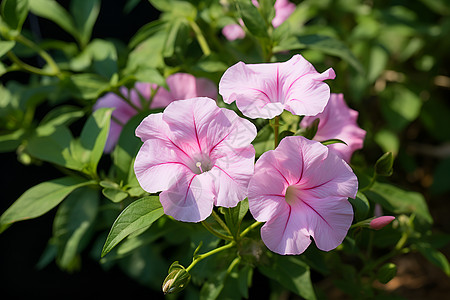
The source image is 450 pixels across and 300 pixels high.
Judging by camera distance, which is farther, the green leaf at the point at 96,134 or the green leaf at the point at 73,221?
the green leaf at the point at 73,221

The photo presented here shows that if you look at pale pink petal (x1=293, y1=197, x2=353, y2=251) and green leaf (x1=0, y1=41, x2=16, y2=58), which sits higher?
green leaf (x1=0, y1=41, x2=16, y2=58)

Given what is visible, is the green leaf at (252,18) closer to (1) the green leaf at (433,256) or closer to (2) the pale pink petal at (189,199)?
(2) the pale pink petal at (189,199)

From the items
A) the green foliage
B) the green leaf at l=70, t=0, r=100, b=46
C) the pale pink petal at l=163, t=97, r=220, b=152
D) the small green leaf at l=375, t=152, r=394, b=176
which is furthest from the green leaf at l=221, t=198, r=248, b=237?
the green leaf at l=70, t=0, r=100, b=46

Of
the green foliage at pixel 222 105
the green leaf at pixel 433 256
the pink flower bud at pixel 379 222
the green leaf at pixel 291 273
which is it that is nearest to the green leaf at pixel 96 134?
the green foliage at pixel 222 105

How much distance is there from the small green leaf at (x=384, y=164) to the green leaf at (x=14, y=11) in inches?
28.0

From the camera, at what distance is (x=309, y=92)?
0.66 metres

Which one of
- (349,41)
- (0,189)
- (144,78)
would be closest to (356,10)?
(349,41)

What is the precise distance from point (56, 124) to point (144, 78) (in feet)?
0.88

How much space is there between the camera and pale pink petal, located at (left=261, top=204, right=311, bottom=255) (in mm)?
640

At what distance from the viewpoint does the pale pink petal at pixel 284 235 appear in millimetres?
640

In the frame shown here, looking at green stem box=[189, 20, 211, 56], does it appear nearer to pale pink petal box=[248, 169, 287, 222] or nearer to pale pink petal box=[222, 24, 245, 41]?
pale pink petal box=[222, 24, 245, 41]

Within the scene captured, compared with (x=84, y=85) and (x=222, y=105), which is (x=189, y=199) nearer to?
(x=222, y=105)

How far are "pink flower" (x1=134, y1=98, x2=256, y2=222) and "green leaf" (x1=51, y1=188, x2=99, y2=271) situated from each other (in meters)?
0.44

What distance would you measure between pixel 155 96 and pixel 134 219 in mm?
331
